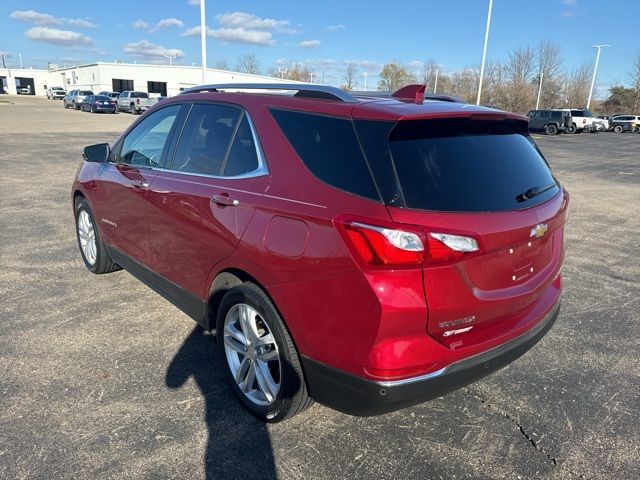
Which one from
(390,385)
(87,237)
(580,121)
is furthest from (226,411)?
(580,121)

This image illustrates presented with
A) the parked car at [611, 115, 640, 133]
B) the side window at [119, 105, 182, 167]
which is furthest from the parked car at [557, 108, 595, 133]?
the side window at [119, 105, 182, 167]

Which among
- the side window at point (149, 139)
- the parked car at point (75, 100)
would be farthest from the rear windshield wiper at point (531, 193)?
the parked car at point (75, 100)

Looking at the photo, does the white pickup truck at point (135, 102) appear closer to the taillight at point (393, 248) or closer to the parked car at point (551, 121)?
the parked car at point (551, 121)

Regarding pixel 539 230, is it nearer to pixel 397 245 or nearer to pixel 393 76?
pixel 397 245

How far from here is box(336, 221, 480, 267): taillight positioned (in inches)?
81.0

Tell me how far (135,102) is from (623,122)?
46.5 m

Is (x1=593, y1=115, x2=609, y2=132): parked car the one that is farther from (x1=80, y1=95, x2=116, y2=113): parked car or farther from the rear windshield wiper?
the rear windshield wiper

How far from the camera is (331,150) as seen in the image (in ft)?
7.77

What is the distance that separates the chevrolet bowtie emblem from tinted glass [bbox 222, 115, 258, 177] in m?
1.50

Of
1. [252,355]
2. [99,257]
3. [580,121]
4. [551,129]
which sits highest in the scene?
[580,121]

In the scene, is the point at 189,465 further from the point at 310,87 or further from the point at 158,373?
the point at 310,87

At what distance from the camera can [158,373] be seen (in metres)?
3.21

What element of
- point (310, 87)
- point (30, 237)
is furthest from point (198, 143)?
point (30, 237)

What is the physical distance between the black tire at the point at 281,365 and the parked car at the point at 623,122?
55.2 metres
